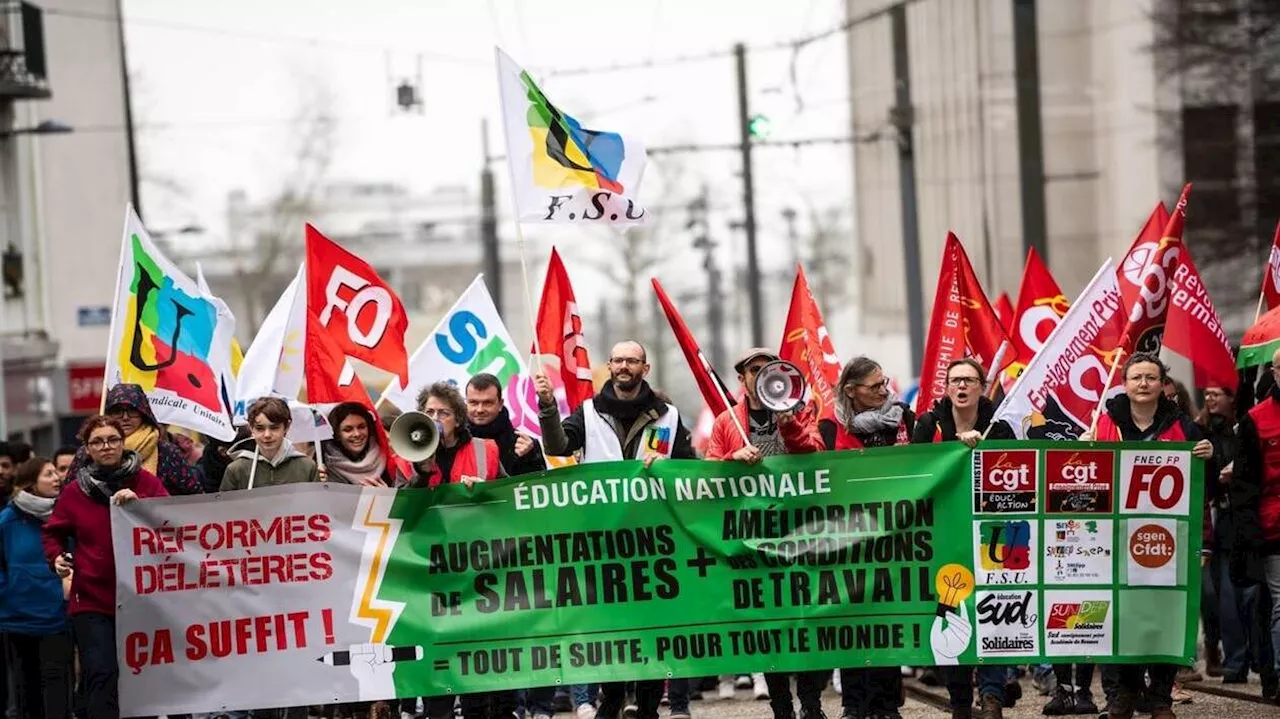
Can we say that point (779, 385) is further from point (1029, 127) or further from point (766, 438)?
point (1029, 127)

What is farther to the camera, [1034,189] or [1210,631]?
[1034,189]

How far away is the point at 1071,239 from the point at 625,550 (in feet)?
81.7

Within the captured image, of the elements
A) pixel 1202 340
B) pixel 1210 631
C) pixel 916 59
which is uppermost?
pixel 916 59

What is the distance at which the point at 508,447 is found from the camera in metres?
10.6

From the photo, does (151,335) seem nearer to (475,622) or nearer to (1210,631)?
(475,622)

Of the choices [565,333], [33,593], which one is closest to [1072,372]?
[565,333]

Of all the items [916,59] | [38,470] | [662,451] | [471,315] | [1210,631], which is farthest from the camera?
[916,59]

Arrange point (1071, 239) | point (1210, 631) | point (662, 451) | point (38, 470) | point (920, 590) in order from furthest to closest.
→ point (1071, 239)
point (1210, 631)
point (38, 470)
point (662, 451)
point (920, 590)

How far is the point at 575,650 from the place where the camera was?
10.1 metres

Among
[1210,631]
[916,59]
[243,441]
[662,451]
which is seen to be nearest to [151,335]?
[243,441]

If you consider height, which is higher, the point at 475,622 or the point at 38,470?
the point at 38,470

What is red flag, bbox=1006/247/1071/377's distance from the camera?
14109 mm

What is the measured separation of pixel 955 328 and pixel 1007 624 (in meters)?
3.18

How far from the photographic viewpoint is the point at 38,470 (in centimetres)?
1158
